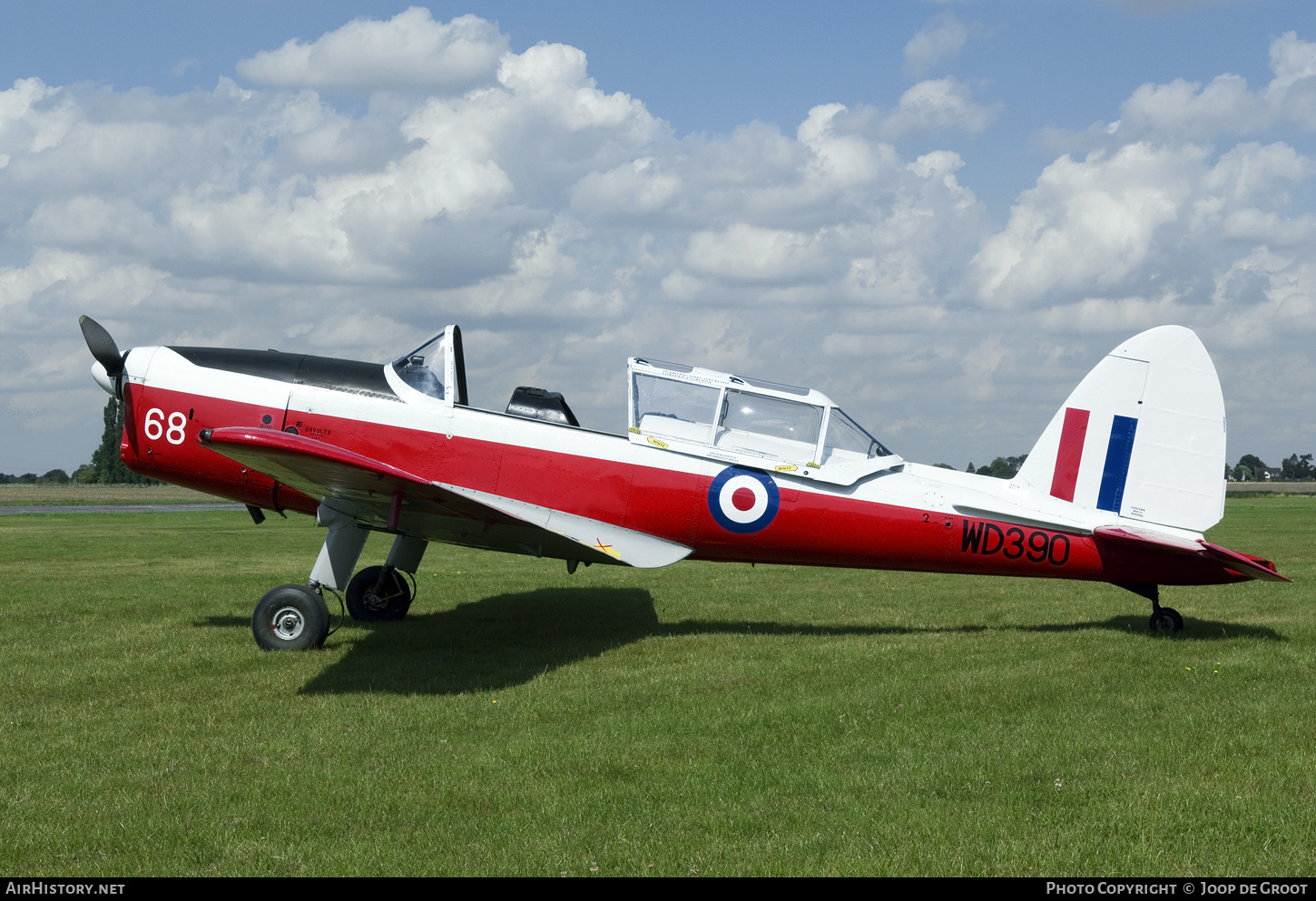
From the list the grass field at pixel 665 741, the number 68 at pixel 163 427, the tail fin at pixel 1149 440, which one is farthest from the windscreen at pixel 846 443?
the number 68 at pixel 163 427

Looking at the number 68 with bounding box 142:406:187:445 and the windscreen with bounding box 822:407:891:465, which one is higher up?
the windscreen with bounding box 822:407:891:465

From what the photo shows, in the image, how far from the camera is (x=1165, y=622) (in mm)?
8438

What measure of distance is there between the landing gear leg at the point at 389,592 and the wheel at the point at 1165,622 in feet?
22.4

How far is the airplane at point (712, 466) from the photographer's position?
8.11 meters

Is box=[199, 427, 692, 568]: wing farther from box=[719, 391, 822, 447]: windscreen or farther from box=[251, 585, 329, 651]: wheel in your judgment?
box=[719, 391, 822, 447]: windscreen

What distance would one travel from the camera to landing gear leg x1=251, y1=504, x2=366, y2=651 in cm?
765

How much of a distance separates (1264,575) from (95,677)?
28.7 ft

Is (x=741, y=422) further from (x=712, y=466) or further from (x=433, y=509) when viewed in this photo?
(x=433, y=509)

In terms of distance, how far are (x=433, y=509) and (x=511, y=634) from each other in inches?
65.4

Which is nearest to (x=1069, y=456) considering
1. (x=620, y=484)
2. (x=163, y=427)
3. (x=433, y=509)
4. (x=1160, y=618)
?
(x=1160, y=618)

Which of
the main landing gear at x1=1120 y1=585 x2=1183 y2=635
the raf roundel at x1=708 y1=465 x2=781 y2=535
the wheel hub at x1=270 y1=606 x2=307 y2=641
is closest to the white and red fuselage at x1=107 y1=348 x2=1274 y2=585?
the raf roundel at x1=708 y1=465 x2=781 y2=535

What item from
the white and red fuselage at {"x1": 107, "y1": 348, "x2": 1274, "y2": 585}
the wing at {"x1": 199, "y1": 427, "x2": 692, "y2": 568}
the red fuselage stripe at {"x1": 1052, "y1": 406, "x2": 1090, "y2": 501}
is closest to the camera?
the wing at {"x1": 199, "y1": 427, "x2": 692, "y2": 568}

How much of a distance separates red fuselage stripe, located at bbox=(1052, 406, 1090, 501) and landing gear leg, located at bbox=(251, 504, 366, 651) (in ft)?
19.9
